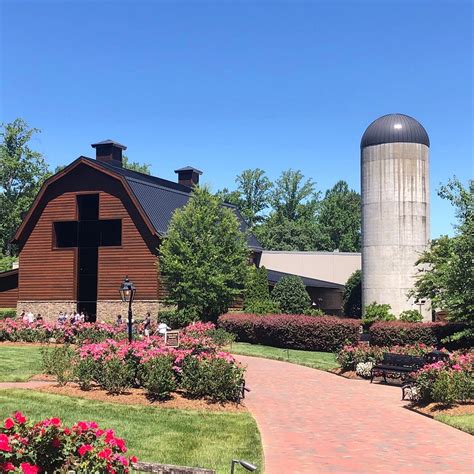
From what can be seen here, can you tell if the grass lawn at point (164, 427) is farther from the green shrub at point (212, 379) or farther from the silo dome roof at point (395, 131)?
the silo dome roof at point (395, 131)

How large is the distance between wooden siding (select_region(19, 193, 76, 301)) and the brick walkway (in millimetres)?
23964

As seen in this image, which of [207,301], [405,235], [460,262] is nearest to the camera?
[460,262]

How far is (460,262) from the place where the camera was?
22516 millimetres

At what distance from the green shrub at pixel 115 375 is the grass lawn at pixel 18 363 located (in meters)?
3.30

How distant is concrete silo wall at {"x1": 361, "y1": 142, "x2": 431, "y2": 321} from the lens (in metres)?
37.1

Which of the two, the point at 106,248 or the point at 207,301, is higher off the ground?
the point at 106,248

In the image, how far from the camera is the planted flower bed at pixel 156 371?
48.5ft

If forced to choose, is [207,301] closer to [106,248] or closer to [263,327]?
[263,327]

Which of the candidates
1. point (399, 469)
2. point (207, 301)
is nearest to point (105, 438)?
point (399, 469)

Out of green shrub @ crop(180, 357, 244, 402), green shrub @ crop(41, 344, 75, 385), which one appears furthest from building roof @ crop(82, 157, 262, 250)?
green shrub @ crop(180, 357, 244, 402)

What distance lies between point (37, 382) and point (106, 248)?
22.7 metres

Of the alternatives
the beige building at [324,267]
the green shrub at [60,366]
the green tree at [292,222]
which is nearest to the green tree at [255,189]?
the green tree at [292,222]

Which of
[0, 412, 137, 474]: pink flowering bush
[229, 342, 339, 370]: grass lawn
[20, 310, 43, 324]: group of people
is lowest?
[229, 342, 339, 370]: grass lawn

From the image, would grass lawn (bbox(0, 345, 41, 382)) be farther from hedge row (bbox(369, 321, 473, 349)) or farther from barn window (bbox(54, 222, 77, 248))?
barn window (bbox(54, 222, 77, 248))
